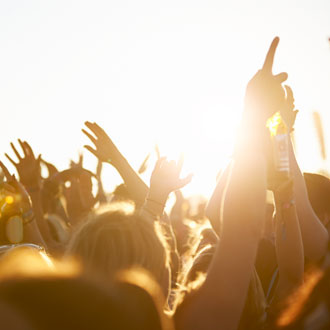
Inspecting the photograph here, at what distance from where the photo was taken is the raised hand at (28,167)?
4480 mm

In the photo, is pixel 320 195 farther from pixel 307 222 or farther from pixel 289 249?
pixel 289 249

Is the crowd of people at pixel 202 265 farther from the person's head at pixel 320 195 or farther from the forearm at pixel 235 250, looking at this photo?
the person's head at pixel 320 195

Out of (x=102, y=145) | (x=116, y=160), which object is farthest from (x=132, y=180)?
(x=102, y=145)

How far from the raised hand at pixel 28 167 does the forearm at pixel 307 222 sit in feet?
8.96

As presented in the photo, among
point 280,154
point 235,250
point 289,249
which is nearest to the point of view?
point 235,250

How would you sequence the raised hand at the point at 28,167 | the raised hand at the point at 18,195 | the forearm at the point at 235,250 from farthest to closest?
1. the raised hand at the point at 28,167
2. the raised hand at the point at 18,195
3. the forearm at the point at 235,250

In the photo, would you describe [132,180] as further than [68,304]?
Yes

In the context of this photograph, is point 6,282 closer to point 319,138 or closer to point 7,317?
point 7,317

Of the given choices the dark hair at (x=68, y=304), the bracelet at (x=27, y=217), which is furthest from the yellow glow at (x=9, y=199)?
the dark hair at (x=68, y=304)

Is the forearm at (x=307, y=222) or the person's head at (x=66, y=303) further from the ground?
the person's head at (x=66, y=303)

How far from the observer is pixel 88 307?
1267 millimetres

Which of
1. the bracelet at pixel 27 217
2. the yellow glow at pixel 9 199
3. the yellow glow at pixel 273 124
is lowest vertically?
the bracelet at pixel 27 217

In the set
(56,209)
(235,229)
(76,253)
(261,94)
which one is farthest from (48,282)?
(56,209)

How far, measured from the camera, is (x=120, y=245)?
6.26 feet
